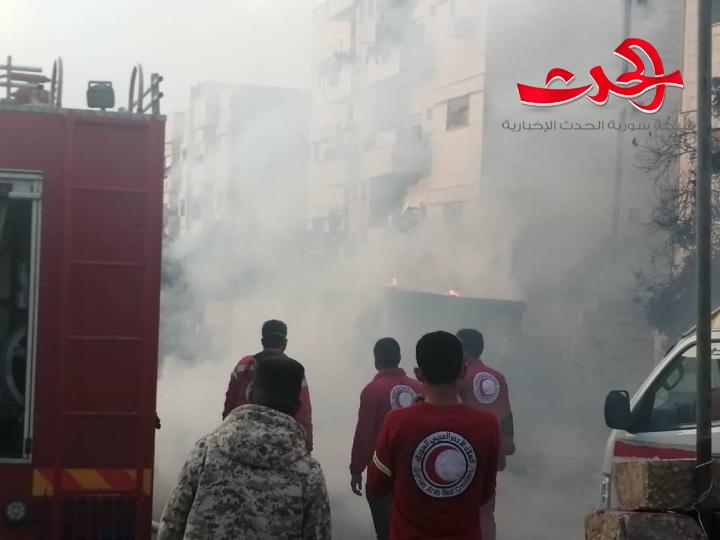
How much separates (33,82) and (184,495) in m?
3.37

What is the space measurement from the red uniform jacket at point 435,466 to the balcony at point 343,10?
3403 centimetres

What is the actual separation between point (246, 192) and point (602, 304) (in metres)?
10.6

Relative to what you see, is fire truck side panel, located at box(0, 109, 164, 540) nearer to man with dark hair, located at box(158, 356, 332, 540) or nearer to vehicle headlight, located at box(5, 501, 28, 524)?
vehicle headlight, located at box(5, 501, 28, 524)

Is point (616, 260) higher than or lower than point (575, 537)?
higher

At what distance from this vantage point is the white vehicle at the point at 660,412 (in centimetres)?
596

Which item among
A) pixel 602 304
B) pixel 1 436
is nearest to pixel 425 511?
pixel 1 436

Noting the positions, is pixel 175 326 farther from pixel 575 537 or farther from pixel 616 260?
pixel 575 537

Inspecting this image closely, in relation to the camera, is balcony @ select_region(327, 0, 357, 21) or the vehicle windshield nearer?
the vehicle windshield

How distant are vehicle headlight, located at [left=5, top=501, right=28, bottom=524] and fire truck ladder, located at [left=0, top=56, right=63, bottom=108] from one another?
174 cm

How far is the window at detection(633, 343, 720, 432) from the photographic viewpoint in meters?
6.10

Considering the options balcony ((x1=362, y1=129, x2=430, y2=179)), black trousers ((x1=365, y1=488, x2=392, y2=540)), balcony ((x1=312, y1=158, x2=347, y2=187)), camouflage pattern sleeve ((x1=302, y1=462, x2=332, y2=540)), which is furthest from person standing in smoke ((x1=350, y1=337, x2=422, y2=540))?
balcony ((x1=312, y1=158, x2=347, y2=187))

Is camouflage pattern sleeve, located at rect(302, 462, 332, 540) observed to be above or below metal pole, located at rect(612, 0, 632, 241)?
below

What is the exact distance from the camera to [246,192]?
3180 cm

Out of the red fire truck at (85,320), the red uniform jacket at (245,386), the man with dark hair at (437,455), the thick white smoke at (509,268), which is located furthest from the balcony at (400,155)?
the man with dark hair at (437,455)
